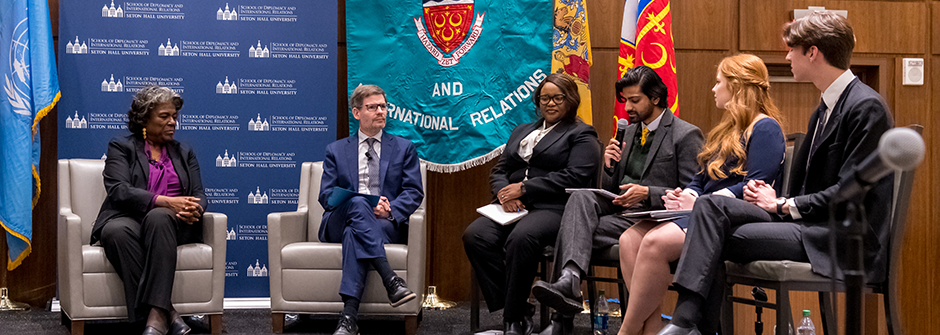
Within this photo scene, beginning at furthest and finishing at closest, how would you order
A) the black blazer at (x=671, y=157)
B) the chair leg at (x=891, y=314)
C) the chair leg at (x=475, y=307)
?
the chair leg at (x=475, y=307) < the black blazer at (x=671, y=157) < the chair leg at (x=891, y=314)

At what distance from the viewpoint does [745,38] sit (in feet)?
14.4

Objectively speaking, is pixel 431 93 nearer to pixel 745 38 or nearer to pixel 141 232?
pixel 141 232

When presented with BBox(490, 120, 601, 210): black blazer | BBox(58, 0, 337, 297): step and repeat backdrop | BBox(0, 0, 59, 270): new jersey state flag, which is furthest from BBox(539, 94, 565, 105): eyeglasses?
BBox(0, 0, 59, 270): new jersey state flag

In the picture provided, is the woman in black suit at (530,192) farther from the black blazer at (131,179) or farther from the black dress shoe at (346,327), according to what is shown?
the black blazer at (131,179)

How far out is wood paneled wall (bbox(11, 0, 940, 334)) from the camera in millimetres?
3971

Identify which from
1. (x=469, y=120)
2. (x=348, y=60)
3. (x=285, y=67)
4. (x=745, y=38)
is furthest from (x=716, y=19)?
(x=285, y=67)

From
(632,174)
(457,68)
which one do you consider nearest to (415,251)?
(632,174)

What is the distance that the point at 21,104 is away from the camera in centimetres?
364

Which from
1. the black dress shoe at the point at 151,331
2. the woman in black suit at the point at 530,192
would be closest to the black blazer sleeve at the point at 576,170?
the woman in black suit at the point at 530,192

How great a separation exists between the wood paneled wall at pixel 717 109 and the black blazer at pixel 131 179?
1.06 metres

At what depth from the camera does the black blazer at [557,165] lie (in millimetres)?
3062

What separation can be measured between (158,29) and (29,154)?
37.7 inches

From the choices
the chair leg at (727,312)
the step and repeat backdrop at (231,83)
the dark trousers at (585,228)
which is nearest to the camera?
the chair leg at (727,312)

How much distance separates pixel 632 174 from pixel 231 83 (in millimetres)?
2342
